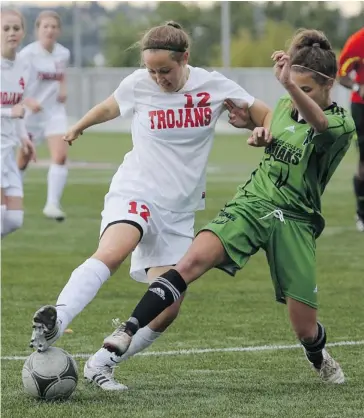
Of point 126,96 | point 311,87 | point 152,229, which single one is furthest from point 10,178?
point 311,87

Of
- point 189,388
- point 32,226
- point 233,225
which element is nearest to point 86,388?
point 189,388

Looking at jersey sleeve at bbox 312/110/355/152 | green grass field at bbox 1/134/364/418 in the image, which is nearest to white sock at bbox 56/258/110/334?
green grass field at bbox 1/134/364/418

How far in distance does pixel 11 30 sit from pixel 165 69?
431cm

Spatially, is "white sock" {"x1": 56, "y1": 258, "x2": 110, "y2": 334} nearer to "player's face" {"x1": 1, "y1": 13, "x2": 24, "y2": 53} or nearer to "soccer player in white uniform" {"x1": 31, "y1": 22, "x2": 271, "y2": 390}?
"soccer player in white uniform" {"x1": 31, "y1": 22, "x2": 271, "y2": 390}

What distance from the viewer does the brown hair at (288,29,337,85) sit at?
6117 mm

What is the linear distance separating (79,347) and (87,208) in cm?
913

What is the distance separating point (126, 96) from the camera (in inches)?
262

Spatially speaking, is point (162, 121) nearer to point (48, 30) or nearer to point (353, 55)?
point (353, 55)

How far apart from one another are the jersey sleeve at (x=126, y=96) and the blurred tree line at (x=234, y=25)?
45626mm

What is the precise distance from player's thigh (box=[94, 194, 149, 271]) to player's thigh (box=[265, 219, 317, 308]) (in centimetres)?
69

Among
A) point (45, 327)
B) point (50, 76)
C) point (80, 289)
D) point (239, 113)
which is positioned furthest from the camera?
point (50, 76)

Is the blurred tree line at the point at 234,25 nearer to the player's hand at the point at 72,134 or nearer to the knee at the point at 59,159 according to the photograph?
the knee at the point at 59,159

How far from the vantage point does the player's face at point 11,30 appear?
406 inches

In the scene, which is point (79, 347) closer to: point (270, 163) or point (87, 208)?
point (270, 163)
